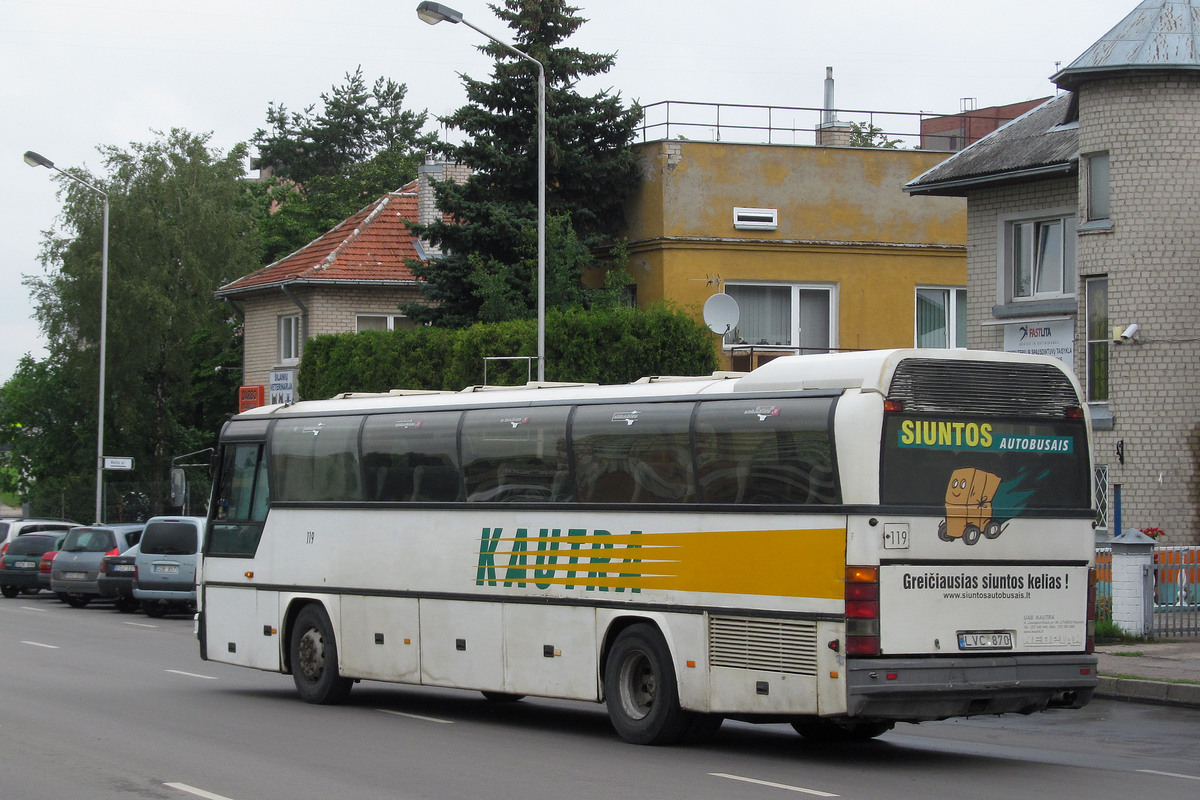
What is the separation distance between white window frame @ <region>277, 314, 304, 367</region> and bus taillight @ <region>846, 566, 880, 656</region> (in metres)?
37.0

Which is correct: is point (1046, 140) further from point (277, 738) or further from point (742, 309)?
point (277, 738)

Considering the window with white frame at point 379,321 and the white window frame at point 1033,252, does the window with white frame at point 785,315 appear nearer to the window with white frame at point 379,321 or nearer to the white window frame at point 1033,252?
the white window frame at point 1033,252

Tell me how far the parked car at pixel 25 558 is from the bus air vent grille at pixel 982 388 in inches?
1162

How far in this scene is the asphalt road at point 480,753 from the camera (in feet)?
34.0

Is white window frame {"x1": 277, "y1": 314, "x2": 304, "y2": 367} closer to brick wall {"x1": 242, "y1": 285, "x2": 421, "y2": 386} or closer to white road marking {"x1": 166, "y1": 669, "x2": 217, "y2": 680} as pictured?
brick wall {"x1": 242, "y1": 285, "x2": 421, "y2": 386}

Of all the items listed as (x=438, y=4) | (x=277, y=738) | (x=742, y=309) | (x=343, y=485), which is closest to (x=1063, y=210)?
(x=742, y=309)

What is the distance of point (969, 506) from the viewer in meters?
11.7

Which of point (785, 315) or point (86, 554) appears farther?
point (785, 315)

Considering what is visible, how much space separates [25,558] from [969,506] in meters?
30.2

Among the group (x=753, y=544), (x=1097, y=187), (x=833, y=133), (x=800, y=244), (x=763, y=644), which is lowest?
(x=763, y=644)

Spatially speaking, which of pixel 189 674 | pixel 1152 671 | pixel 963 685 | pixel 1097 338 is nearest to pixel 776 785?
pixel 963 685

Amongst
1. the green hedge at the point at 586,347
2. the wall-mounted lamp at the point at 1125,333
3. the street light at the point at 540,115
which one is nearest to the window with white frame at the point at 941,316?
the green hedge at the point at 586,347

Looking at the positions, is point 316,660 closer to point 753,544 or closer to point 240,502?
point 240,502

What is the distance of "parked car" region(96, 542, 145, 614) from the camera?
31781mm
